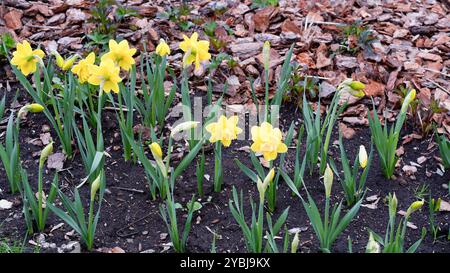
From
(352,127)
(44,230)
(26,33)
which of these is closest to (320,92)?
(352,127)

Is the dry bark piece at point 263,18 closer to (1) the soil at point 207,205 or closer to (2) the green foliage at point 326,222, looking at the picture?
(1) the soil at point 207,205

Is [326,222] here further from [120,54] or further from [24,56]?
[24,56]

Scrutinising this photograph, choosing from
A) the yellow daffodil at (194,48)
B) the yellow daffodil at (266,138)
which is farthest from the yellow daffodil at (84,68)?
the yellow daffodil at (266,138)

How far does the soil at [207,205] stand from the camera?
9.03 feet

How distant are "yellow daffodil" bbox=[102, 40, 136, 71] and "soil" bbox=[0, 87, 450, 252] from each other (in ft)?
1.76

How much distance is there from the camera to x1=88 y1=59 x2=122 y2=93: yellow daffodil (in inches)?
108

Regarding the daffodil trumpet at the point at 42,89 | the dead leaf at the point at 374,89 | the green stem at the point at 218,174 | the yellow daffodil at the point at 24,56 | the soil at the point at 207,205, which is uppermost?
the yellow daffodil at the point at 24,56

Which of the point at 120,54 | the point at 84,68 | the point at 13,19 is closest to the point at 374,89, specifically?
the point at 120,54

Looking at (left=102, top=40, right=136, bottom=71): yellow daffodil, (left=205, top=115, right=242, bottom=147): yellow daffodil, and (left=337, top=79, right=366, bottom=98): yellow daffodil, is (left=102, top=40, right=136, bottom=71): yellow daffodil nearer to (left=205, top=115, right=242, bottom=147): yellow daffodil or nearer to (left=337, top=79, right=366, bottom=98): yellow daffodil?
(left=205, top=115, right=242, bottom=147): yellow daffodil

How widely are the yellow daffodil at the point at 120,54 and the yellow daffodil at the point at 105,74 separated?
87 mm

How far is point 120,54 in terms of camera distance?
286 centimetres

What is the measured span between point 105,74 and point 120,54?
15cm

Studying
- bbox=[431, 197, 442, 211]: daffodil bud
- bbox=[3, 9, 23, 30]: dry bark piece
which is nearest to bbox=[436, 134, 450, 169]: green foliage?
bbox=[431, 197, 442, 211]: daffodil bud
